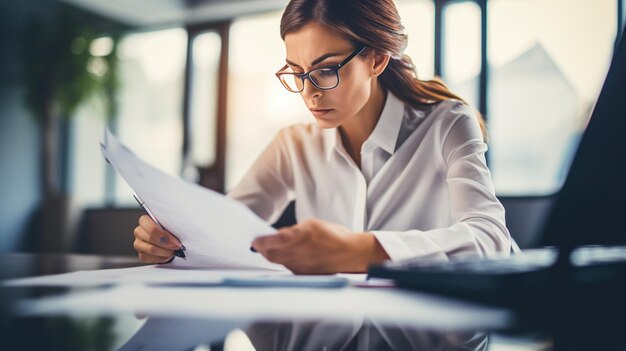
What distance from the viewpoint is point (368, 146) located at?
104cm

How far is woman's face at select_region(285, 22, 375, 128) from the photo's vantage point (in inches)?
34.9

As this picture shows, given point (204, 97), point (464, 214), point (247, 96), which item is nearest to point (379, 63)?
point (464, 214)

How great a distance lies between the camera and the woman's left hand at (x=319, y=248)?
0.47 metres

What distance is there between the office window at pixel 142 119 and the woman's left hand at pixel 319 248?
4509mm

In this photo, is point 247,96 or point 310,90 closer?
point 310,90

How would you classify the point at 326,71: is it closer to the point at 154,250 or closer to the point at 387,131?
the point at 387,131

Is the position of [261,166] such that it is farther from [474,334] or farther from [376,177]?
[474,334]

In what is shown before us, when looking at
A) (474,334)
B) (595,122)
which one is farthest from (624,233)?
(474,334)

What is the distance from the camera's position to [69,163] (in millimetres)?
5266

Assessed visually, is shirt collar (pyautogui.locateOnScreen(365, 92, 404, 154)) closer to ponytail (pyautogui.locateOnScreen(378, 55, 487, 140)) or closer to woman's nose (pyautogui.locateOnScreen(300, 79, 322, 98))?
ponytail (pyautogui.locateOnScreen(378, 55, 487, 140))

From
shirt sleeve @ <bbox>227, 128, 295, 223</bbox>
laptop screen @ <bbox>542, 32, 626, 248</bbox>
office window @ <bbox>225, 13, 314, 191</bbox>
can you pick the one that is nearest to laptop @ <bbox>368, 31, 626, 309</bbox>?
laptop screen @ <bbox>542, 32, 626, 248</bbox>

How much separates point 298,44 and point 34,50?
4.26 m

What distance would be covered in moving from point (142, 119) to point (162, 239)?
4720mm

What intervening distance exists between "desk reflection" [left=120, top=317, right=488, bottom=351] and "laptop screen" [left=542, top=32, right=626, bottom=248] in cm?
15
